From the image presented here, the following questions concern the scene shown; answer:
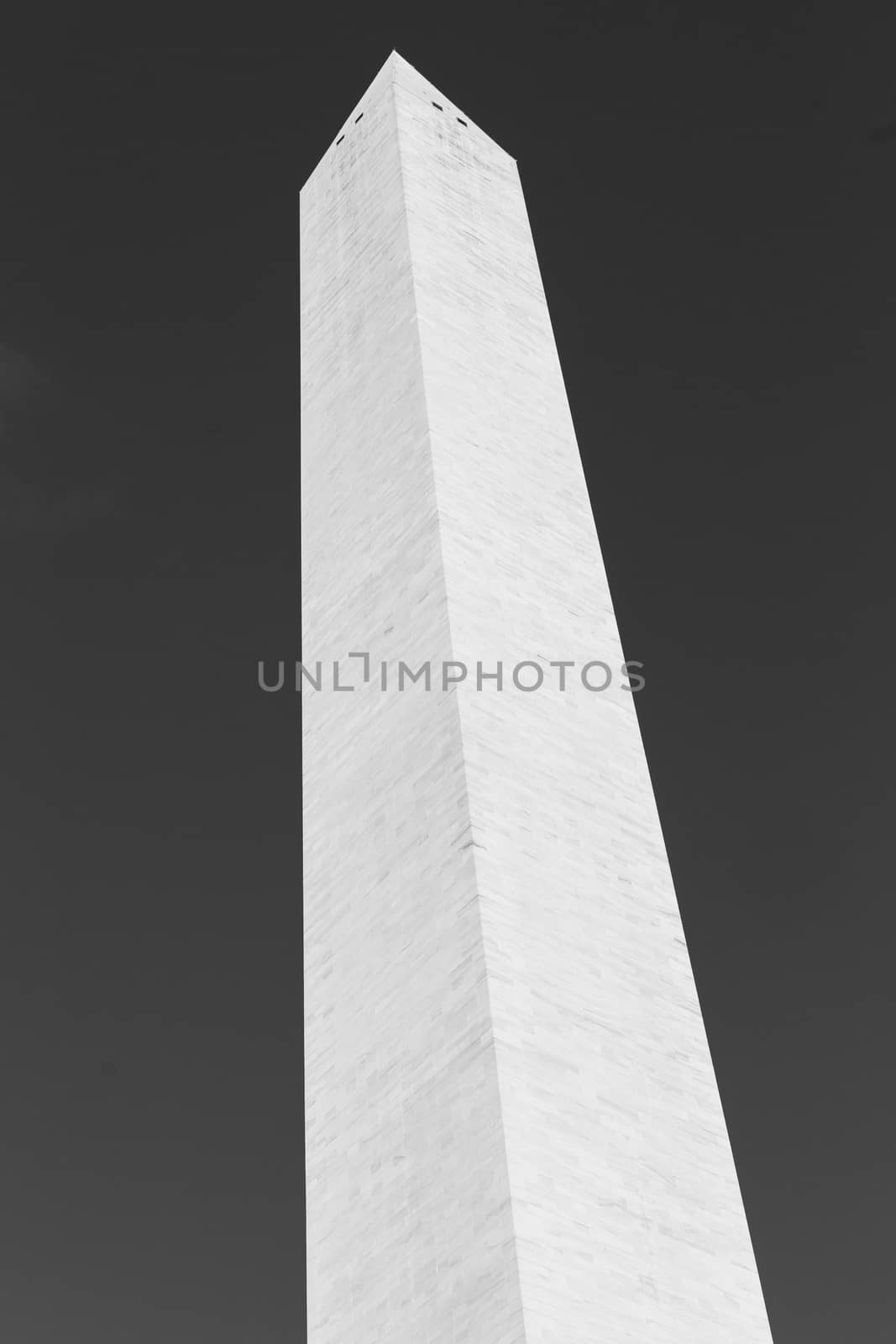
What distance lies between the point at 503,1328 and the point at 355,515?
7582 mm

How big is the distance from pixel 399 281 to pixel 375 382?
1.07 metres

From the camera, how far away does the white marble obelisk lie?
1030cm

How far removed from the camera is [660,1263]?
1054 cm

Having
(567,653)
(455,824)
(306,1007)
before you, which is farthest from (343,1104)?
(567,653)

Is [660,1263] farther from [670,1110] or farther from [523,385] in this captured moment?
[523,385]

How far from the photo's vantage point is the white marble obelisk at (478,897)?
10305mm

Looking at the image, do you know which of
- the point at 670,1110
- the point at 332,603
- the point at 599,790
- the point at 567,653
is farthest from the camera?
the point at 332,603

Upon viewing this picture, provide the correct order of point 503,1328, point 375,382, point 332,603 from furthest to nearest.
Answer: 1. point 375,382
2. point 332,603
3. point 503,1328

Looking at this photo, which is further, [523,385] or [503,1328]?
[523,385]

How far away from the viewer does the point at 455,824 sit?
1176 cm

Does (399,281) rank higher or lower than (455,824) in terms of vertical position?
higher

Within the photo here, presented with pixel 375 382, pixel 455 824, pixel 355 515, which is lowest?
pixel 455 824

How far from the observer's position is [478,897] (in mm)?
11211

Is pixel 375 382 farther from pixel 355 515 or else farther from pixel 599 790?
pixel 599 790
